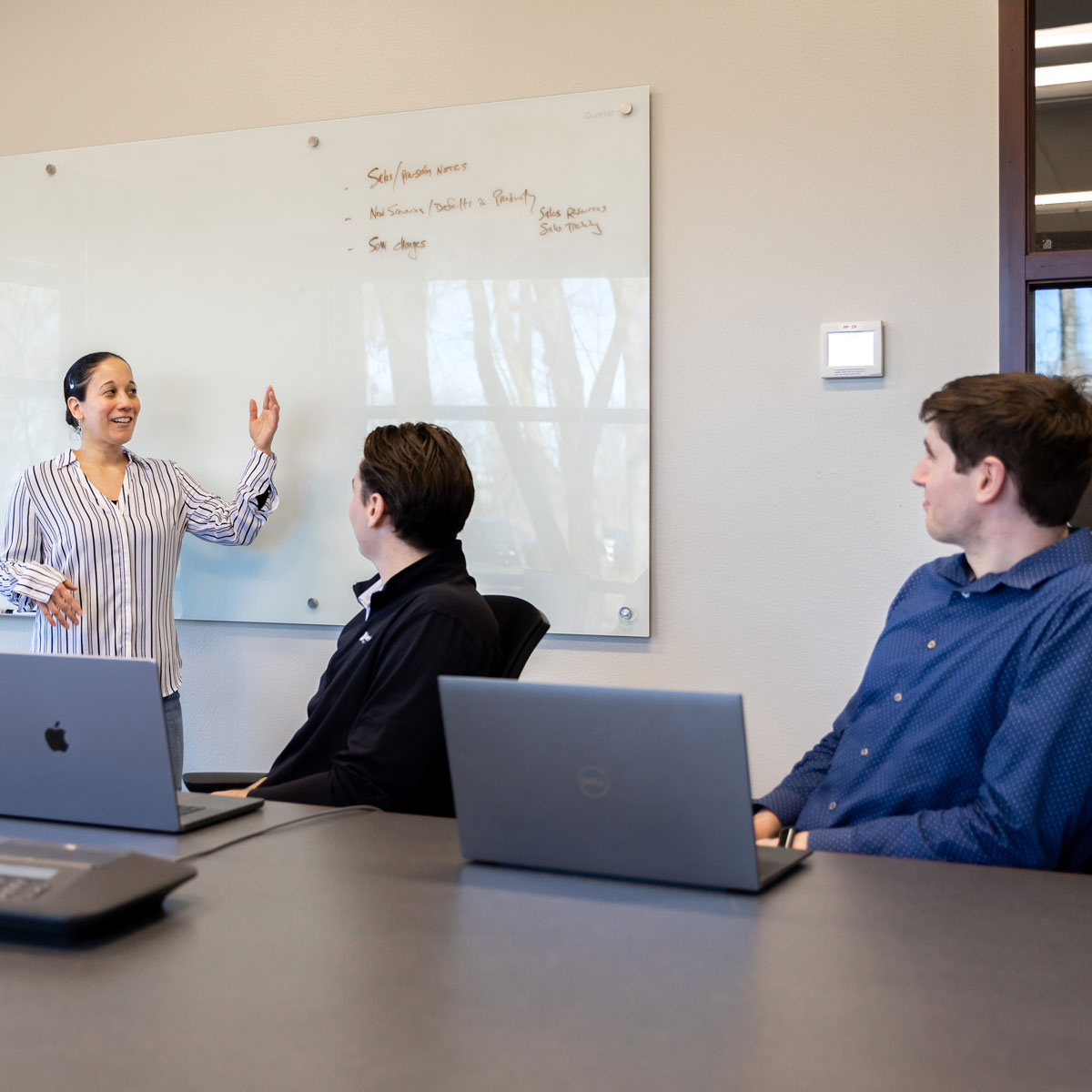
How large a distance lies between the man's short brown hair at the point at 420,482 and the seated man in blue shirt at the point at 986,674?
712mm

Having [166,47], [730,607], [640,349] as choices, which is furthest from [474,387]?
[166,47]

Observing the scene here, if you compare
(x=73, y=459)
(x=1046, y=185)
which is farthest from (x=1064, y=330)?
(x=73, y=459)

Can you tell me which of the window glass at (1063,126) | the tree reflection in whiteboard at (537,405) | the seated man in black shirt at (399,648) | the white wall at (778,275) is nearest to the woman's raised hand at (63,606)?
the tree reflection in whiteboard at (537,405)

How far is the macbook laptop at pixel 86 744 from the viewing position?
→ 129cm

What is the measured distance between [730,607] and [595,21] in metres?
1.50

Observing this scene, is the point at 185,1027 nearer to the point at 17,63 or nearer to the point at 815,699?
the point at 815,699

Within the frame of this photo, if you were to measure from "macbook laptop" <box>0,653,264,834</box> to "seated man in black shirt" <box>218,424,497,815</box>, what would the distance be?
0.33 meters

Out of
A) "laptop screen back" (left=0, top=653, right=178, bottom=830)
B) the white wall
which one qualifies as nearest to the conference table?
"laptop screen back" (left=0, top=653, right=178, bottom=830)

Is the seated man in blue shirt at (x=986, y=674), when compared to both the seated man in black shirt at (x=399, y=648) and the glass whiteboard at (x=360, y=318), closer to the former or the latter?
the seated man in black shirt at (x=399, y=648)

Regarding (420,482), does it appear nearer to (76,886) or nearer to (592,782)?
(592,782)

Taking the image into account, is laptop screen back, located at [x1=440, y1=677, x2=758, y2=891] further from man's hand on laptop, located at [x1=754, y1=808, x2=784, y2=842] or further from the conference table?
man's hand on laptop, located at [x1=754, y1=808, x2=784, y2=842]

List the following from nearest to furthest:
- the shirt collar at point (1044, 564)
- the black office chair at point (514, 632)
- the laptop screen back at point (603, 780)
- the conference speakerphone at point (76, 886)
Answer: the conference speakerphone at point (76, 886)
the laptop screen back at point (603, 780)
the shirt collar at point (1044, 564)
the black office chair at point (514, 632)

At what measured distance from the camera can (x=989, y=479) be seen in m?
1.60

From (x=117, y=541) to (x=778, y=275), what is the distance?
71.2 inches
